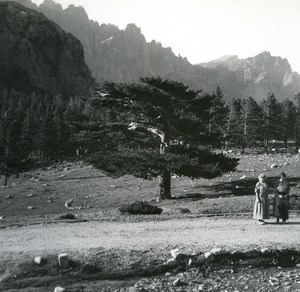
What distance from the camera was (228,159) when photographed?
25672 millimetres

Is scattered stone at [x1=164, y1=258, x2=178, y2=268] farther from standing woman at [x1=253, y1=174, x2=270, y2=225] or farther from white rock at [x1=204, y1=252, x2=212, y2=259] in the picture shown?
standing woman at [x1=253, y1=174, x2=270, y2=225]

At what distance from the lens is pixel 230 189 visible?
29.6 metres

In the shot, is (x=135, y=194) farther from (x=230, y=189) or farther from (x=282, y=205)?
(x=282, y=205)

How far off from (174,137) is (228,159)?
15.0 feet

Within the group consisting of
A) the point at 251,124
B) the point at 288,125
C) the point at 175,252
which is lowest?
the point at 175,252

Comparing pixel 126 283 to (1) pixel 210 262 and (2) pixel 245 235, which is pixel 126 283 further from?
(2) pixel 245 235

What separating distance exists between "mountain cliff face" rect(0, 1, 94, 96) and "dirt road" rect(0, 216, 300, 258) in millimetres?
173574

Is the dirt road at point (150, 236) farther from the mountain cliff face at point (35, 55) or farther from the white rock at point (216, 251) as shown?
the mountain cliff face at point (35, 55)

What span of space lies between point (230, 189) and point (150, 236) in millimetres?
18091

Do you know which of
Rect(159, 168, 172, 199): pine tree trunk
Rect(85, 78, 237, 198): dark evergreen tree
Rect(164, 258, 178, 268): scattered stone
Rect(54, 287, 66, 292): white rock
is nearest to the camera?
Rect(54, 287, 66, 292): white rock

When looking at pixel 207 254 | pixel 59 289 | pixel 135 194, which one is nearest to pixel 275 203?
pixel 207 254

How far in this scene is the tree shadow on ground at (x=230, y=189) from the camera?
88.8ft

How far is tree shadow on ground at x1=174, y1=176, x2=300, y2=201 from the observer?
27056 mm

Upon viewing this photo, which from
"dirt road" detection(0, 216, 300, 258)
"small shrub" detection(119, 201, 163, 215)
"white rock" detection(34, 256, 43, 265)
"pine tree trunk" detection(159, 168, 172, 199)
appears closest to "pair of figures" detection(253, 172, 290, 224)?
"dirt road" detection(0, 216, 300, 258)
